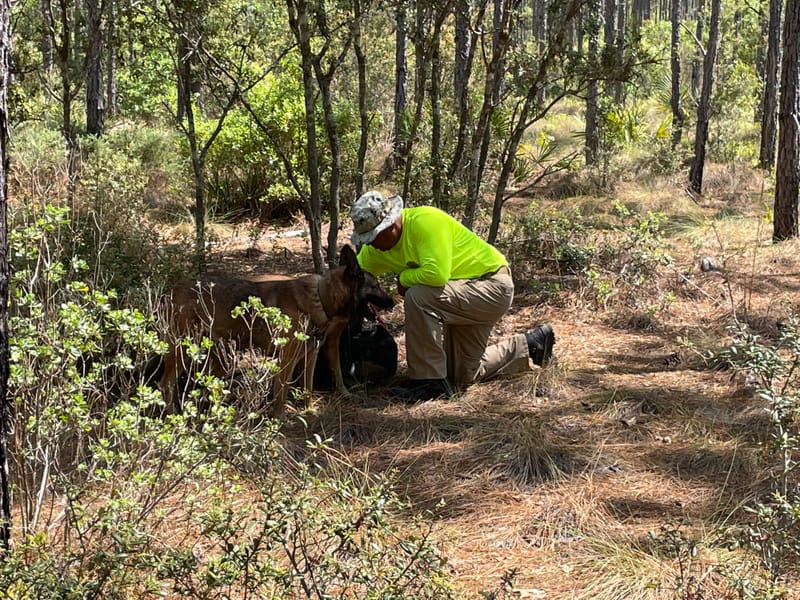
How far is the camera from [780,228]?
35.4 feet

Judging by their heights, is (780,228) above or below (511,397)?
above

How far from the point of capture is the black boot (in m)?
6.32

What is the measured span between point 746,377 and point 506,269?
1853 mm

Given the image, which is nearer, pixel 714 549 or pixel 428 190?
pixel 714 549

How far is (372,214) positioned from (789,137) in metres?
7.54

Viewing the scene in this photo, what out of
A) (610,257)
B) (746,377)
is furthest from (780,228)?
(746,377)

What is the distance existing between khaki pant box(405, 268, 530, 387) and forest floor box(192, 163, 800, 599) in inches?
7.5

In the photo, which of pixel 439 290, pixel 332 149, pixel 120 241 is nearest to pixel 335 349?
pixel 439 290

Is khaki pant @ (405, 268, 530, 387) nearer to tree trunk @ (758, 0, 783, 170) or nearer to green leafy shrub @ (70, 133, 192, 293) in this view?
green leafy shrub @ (70, 133, 192, 293)

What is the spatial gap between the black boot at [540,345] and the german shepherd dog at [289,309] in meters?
1.32

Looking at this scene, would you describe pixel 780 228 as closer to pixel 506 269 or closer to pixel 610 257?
pixel 610 257

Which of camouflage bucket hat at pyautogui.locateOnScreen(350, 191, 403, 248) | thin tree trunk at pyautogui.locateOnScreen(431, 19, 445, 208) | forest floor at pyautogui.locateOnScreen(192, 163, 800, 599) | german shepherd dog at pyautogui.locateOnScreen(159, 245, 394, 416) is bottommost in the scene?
forest floor at pyautogui.locateOnScreen(192, 163, 800, 599)

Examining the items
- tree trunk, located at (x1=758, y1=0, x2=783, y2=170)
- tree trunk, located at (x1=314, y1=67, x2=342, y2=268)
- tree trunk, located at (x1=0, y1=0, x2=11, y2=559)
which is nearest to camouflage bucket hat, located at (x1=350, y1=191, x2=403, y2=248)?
tree trunk, located at (x1=314, y1=67, x2=342, y2=268)

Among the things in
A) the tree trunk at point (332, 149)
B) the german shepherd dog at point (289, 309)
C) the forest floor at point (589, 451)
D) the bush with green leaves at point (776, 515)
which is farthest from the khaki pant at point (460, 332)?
the bush with green leaves at point (776, 515)
